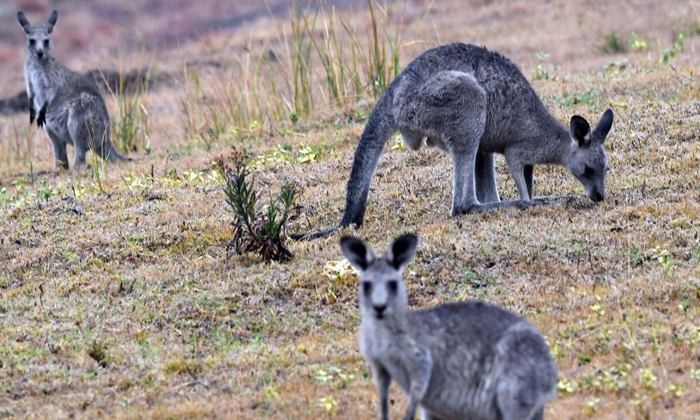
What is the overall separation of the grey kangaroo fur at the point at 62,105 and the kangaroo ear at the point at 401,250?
8316 millimetres

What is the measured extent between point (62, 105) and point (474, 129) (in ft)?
22.2

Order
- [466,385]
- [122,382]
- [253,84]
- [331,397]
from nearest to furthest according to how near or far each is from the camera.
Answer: [466,385], [331,397], [122,382], [253,84]

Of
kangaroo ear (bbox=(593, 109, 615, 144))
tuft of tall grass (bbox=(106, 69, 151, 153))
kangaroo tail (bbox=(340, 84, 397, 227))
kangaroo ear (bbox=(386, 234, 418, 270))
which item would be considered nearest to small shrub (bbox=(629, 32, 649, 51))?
kangaroo ear (bbox=(593, 109, 615, 144))

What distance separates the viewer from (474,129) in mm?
8664

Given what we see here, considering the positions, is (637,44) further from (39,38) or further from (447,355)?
(447,355)

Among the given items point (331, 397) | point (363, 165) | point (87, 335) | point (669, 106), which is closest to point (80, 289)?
point (87, 335)

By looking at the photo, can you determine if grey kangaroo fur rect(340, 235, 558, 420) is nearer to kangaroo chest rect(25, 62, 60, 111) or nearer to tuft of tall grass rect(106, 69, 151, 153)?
tuft of tall grass rect(106, 69, 151, 153)

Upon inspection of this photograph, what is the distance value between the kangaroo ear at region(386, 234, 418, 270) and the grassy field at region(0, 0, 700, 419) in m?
1.06

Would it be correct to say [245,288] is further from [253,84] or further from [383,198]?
[253,84]

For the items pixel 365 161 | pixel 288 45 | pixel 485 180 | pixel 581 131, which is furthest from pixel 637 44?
pixel 365 161

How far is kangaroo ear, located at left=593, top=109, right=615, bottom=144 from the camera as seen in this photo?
896 cm

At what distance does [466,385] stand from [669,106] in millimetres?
6994

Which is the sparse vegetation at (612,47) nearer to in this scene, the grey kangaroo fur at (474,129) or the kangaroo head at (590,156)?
the grey kangaroo fur at (474,129)

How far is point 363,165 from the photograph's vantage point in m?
8.52
